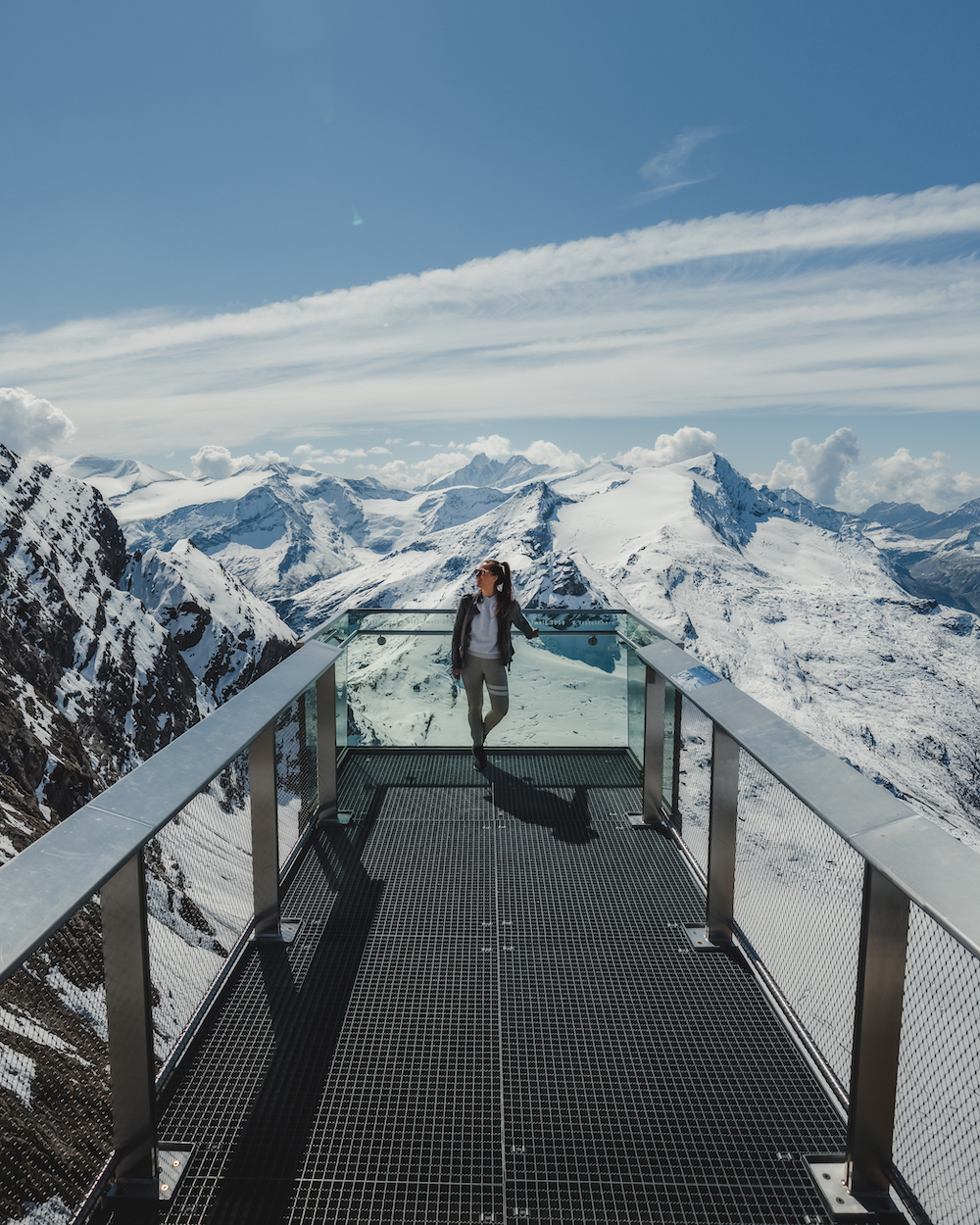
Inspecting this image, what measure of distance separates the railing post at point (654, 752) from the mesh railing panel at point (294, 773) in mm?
1881

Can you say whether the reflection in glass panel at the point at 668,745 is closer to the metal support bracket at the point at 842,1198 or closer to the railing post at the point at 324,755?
the railing post at the point at 324,755

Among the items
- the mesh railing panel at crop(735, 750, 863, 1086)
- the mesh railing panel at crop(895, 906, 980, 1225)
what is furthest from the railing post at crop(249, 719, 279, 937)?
the mesh railing panel at crop(895, 906, 980, 1225)

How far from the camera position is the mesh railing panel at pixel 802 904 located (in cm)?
232

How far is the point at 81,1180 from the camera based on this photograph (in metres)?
2.05

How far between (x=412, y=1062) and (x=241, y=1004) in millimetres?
709

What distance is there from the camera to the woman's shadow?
14.6 feet

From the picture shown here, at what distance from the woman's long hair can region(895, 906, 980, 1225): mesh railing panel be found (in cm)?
344

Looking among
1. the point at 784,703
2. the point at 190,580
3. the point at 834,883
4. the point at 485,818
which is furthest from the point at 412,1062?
the point at 784,703

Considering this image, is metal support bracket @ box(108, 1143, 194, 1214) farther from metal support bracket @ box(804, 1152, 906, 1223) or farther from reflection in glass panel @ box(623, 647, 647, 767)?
reflection in glass panel @ box(623, 647, 647, 767)

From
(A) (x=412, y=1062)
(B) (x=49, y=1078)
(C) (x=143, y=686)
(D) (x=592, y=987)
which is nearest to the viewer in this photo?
(B) (x=49, y=1078)

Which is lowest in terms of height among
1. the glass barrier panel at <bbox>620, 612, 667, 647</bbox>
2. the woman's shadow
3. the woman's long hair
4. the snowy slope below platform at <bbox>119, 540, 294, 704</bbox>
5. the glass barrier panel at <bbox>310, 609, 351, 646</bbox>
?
the snowy slope below platform at <bbox>119, 540, 294, 704</bbox>

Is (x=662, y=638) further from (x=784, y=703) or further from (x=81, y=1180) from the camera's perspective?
(x=784, y=703)

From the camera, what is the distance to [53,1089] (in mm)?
2010

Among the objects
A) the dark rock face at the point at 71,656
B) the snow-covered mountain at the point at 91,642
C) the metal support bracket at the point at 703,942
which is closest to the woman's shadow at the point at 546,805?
the metal support bracket at the point at 703,942
